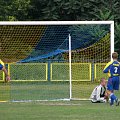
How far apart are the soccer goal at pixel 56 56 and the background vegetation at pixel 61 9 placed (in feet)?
49.3

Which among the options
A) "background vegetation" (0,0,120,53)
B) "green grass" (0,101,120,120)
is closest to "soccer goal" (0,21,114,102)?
"green grass" (0,101,120,120)

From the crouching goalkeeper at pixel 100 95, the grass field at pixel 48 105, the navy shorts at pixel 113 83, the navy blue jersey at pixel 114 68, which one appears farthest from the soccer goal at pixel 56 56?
the navy blue jersey at pixel 114 68

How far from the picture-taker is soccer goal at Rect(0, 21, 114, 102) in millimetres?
22484

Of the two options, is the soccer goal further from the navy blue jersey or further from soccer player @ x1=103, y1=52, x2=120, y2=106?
the navy blue jersey

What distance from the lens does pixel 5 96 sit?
22094mm

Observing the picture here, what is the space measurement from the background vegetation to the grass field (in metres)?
16.5

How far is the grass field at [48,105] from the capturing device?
→ 13859mm

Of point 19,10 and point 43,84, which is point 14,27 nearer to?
point 43,84

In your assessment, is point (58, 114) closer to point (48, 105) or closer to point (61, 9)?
point (48, 105)

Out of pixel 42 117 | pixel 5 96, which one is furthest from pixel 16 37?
pixel 42 117

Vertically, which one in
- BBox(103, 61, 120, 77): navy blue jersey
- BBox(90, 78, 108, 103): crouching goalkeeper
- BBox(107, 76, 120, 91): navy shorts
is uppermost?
BBox(103, 61, 120, 77): navy blue jersey

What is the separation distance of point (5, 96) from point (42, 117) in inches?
342

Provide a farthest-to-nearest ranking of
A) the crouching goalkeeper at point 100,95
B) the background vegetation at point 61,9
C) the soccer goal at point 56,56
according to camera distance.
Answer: the background vegetation at point 61,9, the soccer goal at point 56,56, the crouching goalkeeper at point 100,95

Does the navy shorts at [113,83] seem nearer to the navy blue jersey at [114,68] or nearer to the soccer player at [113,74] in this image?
the soccer player at [113,74]
